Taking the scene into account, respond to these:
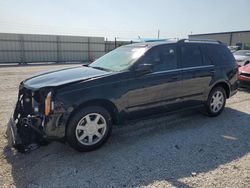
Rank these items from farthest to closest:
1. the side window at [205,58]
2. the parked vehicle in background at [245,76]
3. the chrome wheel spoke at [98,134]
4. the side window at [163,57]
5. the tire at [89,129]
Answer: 1. the parked vehicle in background at [245,76]
2. the side window at [205,58]
3. the side window at [163,57]
4. the chrome wheel spoke at [98,134]
5. the tire at [89,129]

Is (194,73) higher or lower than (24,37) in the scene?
lower

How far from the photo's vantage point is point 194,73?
479 cm

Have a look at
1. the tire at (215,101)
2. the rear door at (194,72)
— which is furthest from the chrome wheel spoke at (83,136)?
the tire at (215,101)

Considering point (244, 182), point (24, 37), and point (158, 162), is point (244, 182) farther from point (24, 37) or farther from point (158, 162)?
point (24, 37)

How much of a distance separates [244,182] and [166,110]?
1.91m

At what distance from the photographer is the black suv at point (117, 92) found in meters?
3.27

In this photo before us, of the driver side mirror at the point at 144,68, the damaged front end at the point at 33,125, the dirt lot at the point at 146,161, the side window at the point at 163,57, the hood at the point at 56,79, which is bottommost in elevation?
the dirt lot at the point at 146,161

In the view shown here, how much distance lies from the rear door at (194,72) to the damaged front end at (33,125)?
271cm

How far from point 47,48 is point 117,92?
23.2m

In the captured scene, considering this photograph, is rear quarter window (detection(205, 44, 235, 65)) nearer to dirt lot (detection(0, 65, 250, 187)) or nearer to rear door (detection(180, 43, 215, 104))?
rear door (detection(180, 43, 215, 104))

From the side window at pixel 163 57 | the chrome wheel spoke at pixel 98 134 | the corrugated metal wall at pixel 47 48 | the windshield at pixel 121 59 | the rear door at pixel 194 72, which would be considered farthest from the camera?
the corrugated metal wall at pixel 47 48

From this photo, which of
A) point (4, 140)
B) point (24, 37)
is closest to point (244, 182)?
point (4, 140)

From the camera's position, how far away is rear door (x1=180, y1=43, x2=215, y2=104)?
15.4ft

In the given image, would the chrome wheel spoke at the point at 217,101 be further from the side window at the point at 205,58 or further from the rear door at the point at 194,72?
the side window at the point at 205,58
